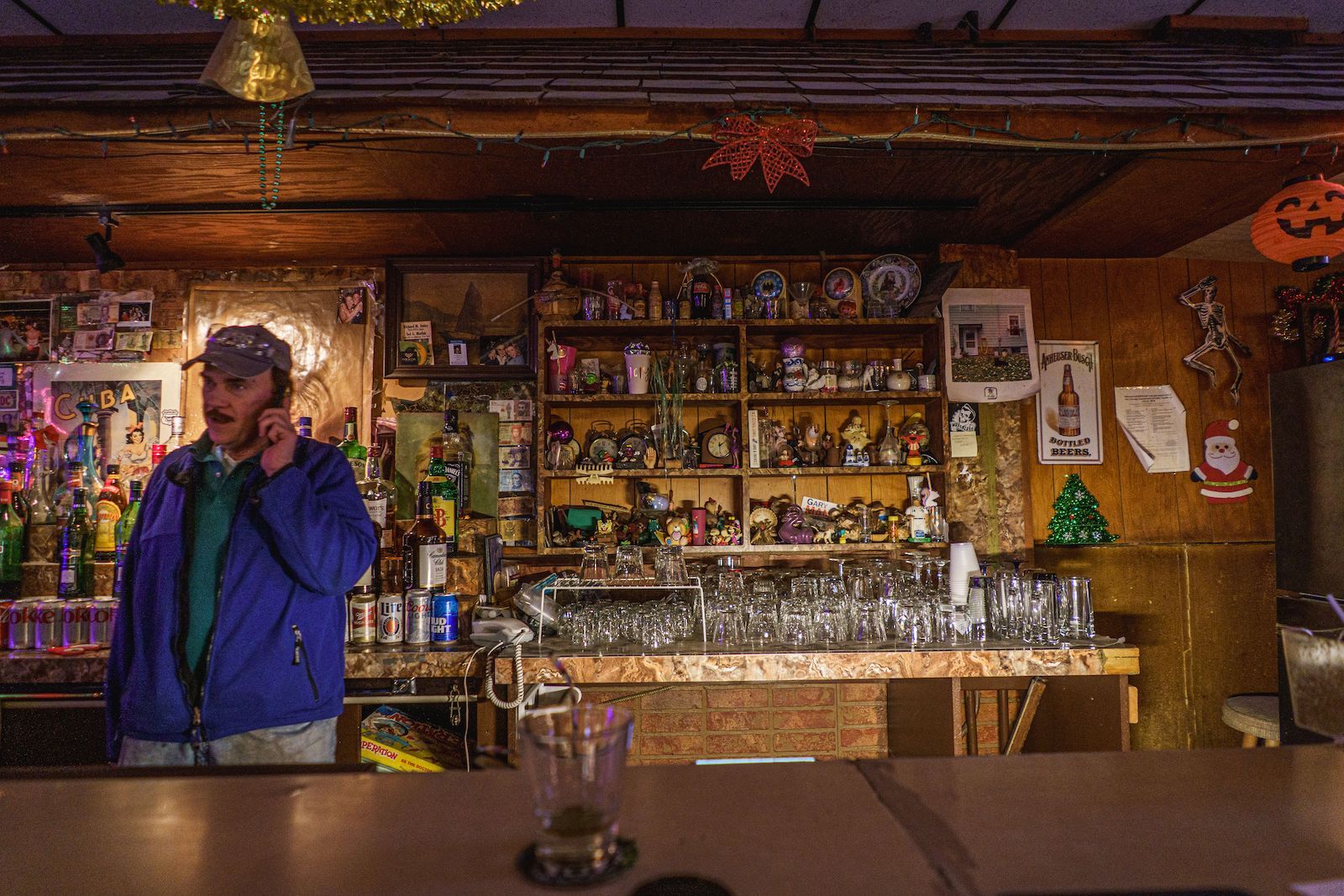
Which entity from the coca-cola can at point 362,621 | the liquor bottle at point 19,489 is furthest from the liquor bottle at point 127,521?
the coca-cola can at point 362,621

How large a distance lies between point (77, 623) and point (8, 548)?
1.10m

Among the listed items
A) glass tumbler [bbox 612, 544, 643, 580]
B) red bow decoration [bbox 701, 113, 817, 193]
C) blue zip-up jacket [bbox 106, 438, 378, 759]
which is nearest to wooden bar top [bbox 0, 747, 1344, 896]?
blue zip-up jacket [bbox 106, 438, 378, 759]

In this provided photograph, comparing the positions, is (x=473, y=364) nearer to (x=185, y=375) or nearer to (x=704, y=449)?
(x=704, y=449)

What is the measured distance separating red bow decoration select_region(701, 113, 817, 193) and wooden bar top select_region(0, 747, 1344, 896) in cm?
200

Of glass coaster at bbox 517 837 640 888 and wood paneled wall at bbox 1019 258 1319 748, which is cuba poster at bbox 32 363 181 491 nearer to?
glass coaster at bbox 517 837 640 888

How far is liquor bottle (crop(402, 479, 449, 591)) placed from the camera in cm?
306

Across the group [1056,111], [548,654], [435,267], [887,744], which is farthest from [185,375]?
[1056,111]

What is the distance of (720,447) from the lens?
390 cm

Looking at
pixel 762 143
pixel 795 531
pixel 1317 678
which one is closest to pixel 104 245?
pixel 762 143

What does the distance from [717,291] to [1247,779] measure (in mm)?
3101

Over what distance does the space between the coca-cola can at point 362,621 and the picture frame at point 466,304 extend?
1.30m

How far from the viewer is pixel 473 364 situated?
3877 millimetres

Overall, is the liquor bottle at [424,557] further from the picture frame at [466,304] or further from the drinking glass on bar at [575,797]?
the drinking glass on bar at [575,797]

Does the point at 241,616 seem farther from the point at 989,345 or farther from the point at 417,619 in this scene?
Answer: the point at 989,345
